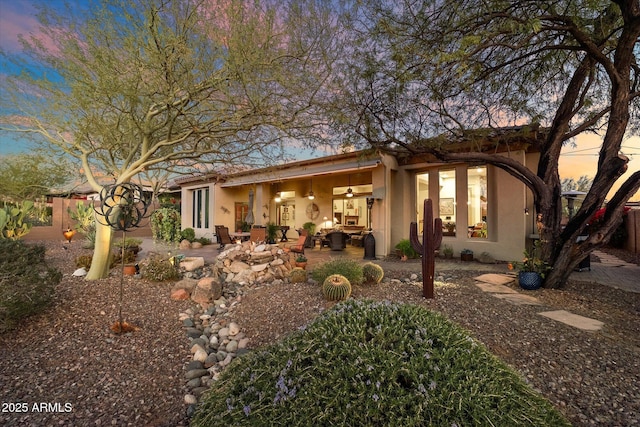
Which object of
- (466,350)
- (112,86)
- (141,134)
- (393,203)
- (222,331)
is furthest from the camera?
(393,203)

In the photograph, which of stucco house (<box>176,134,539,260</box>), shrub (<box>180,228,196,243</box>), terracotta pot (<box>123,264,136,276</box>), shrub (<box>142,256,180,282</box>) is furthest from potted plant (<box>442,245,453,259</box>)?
shrub (<box>180,228,196,243</box>)

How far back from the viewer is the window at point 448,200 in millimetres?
9898

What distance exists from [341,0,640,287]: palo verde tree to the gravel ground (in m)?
2.09

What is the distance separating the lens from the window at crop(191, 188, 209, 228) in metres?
16.2

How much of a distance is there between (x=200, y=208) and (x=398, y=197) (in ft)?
36.9

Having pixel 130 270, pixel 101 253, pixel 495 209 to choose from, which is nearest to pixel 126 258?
pixel 130 270

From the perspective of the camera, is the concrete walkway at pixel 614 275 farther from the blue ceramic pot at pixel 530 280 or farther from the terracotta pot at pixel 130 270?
the terracotta pot at pixel 130 270

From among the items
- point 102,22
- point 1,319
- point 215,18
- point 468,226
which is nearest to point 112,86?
point 102,22

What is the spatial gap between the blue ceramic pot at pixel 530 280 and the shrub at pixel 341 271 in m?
3.13

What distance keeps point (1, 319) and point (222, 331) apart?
2373mm

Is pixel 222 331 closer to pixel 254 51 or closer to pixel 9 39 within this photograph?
pixel 254 51

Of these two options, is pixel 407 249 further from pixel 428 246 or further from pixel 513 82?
pixel 513 82

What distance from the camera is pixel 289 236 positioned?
1586 cm

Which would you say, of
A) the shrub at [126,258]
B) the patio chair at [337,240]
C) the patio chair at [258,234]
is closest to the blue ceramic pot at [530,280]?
the patio chair at [337,240]
